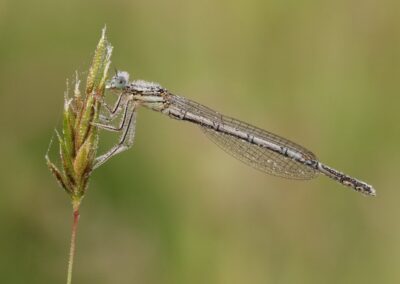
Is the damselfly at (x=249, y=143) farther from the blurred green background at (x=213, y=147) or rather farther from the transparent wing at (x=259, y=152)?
the blurred green background at (x=213, y=147)

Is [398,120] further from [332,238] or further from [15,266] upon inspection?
[15,266]

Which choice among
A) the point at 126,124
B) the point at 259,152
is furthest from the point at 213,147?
the point at 126,124

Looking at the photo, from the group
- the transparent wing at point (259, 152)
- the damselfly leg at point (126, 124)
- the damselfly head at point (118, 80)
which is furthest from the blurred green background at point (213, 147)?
the damselfly head at point (118, 80)

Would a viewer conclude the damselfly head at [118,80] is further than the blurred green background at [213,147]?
No

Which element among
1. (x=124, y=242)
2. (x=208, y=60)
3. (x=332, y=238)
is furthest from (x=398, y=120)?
(x=124, y=242)

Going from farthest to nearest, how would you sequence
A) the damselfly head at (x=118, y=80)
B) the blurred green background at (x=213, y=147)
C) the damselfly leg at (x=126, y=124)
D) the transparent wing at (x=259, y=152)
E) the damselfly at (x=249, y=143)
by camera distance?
the transparent wing at (x=259, y=152) → the blurred green background at (x=213, y=147) → the damselfly at (x=249, y=143) → the damselfly head at (x=118, y=80) → the damselfly leg at (x=126, y=124)

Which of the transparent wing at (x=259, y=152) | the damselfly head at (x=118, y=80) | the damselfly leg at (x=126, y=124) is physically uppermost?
the transparent wing at (x=259, y=152)

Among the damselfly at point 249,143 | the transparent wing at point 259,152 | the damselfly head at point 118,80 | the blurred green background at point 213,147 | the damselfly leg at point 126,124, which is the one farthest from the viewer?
the transparent wing at point 259,152
